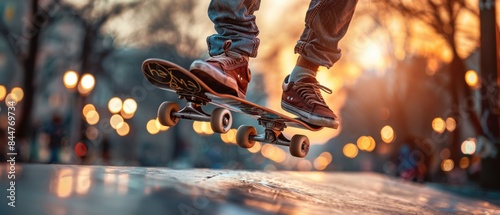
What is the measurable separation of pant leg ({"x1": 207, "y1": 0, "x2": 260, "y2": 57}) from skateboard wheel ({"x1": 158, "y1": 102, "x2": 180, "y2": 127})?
1.82 ft

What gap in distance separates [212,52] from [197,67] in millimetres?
405

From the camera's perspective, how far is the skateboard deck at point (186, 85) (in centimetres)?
375

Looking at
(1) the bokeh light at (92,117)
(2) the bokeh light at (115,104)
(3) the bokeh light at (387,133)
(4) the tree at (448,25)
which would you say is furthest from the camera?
(3) the bokeh light at (387,133)

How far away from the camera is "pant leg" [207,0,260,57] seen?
154 inches

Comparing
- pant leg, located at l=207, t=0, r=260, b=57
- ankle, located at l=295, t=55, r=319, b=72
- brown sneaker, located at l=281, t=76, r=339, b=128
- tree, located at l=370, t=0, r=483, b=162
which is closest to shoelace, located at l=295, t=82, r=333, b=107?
brown sneaker, located at l=281, t=76, r=339, b=128

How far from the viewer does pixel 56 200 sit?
232 cm

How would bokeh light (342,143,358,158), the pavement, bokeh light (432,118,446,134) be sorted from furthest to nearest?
bokeh light (342,143,358,158)
bokeh light (432,118,446,134)
the pavement

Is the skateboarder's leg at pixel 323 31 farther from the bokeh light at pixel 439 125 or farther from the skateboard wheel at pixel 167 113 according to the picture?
the bokeh light at pixel 439 125

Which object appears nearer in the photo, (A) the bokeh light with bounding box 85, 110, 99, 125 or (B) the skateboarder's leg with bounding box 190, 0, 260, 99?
(B) the skateboarder's leg with bounding box 190, 0, 260, 99

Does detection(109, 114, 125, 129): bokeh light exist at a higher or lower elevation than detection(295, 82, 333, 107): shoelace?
higher

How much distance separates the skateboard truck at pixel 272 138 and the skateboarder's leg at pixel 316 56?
0.75ft

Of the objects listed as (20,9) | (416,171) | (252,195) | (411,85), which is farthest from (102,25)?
(20,9)

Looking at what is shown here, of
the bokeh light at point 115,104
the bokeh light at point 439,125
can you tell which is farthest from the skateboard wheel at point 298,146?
the bokeh light at point 439,125

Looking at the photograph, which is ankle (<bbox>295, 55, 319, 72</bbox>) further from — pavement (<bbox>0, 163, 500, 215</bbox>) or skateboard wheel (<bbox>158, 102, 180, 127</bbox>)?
pavement (<bbox>0, 163, 500, 215</bbox>)
